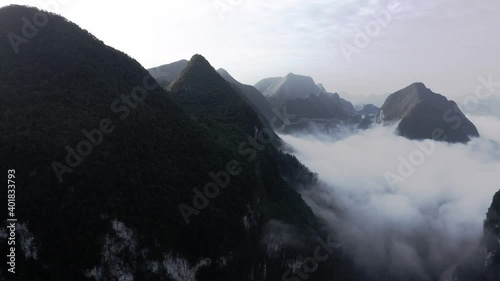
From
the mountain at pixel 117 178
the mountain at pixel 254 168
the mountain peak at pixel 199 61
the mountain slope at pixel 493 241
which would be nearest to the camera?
the mountain at pixel 117 178

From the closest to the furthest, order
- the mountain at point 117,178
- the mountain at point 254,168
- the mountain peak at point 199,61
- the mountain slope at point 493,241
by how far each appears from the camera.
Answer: the mountain at point 117,178 → the mountain at point 254,168 → the mountain slope at point 493,241 → the mountain peak at point 199,61

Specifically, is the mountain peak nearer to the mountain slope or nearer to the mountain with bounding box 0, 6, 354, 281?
the mountain with bounding box 0, 6, 354, 281

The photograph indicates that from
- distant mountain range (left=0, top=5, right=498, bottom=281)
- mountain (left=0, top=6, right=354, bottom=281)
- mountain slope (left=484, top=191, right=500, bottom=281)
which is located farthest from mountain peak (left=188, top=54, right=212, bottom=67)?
mountain slope (left=484, top=191, right=500, bottom=281)

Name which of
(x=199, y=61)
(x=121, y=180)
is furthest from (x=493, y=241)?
(x=121, y=180)

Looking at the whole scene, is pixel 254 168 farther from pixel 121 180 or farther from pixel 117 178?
pixel 117 178

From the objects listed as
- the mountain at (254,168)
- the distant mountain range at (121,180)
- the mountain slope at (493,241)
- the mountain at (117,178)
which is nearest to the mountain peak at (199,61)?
the mountain at (254,168)

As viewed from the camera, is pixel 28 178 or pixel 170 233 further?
pixel 170 233

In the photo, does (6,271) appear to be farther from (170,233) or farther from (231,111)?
(231,111)

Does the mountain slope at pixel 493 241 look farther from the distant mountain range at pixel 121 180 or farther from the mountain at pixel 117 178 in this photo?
the mountain at pixel 117 178

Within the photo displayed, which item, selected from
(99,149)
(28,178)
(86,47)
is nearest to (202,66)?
(86,47)
